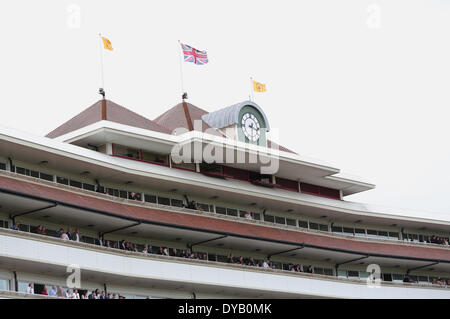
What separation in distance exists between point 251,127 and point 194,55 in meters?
6.14

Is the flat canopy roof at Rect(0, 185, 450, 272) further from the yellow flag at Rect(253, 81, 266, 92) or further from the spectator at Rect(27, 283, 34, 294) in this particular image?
the yellow flag at Rect(253, 81, 266, 92)

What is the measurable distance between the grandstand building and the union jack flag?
12.5ft

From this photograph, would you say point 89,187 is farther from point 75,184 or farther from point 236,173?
point 236,173

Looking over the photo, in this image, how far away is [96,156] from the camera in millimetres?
49156

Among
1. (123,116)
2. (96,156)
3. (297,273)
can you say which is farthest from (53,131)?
(297,273)

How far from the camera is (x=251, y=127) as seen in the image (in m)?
59.2

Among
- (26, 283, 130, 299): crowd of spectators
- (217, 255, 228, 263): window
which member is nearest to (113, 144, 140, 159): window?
(217, 255, 228, 263): window

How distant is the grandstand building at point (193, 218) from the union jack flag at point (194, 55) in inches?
150

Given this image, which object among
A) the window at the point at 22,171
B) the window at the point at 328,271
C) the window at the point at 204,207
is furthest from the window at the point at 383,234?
the window at the point at 22,171

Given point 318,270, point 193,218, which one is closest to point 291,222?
point 318,270

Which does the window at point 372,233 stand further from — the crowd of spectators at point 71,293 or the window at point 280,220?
the crowd of spectators at point 71,293

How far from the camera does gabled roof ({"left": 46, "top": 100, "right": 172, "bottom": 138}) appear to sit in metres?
54.8
